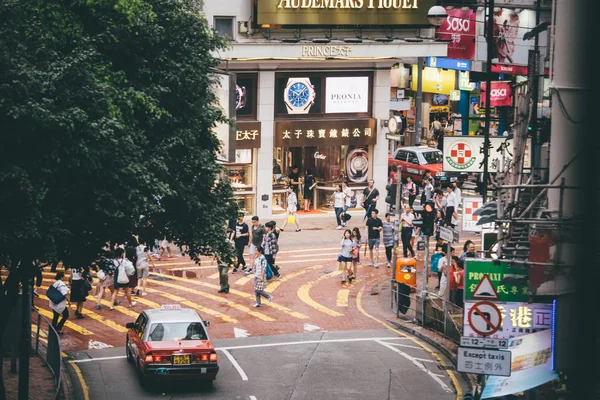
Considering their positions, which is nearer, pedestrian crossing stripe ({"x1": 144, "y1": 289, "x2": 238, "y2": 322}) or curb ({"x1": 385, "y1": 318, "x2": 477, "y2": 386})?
curb ({"x1": 385, "y1": 318, "x2": 477, "y2": 386})

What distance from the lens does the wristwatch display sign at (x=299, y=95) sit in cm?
4016

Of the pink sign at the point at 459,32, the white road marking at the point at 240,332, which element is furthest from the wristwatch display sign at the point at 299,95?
the white road marking at the point at 240,332

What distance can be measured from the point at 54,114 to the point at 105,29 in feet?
11.2

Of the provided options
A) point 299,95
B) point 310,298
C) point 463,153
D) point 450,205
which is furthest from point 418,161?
point 310,298

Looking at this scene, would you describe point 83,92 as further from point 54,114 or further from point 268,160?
point 268,160

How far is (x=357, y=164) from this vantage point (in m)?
41.6

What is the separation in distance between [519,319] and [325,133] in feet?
88.5

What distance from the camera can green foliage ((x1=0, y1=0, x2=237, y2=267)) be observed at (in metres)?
14.0

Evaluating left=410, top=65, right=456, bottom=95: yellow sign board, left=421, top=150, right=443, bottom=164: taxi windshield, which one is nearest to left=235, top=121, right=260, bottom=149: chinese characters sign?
left=421, top=150, right=443, bottom=164: taxi windshield

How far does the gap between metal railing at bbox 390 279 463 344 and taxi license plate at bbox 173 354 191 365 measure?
Answer: 687cm

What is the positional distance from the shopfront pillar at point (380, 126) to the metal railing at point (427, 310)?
52.3 ft

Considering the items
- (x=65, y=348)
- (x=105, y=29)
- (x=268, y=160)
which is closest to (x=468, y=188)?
(x=268, y=160)

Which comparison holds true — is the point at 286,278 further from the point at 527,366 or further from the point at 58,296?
the point at 527,366

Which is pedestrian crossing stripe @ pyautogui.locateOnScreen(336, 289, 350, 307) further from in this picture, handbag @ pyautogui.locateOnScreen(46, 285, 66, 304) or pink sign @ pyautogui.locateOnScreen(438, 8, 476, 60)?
pink sign @ pyautogui.locateOnScreen(438, 8, 476, 60)
